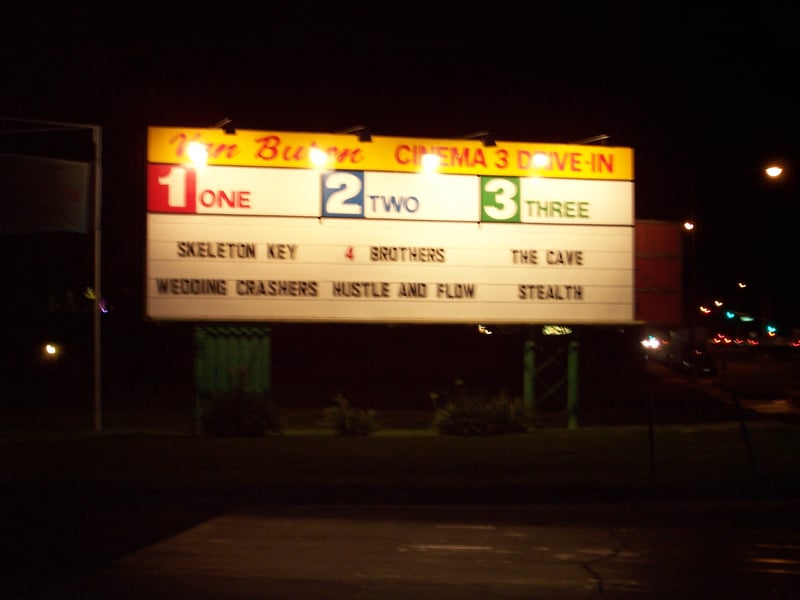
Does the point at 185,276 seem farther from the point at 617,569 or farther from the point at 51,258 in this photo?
the point at 51,258

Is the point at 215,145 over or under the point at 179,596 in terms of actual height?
over

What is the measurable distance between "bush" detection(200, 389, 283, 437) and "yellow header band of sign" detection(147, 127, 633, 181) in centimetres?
458

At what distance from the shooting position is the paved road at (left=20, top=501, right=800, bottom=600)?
8.23 m

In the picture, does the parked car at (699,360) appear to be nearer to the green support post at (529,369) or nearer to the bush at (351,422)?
the green support post at (529,369)

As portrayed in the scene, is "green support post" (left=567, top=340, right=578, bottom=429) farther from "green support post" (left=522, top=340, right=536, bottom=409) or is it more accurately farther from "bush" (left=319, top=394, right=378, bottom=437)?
"bush" (left=319, top=394, right=378, bottom=437)

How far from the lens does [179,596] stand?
7.95 metres

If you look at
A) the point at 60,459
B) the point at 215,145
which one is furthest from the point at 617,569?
the point at 215,145

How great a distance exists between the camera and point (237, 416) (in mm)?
19438

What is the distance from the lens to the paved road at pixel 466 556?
8.23 m

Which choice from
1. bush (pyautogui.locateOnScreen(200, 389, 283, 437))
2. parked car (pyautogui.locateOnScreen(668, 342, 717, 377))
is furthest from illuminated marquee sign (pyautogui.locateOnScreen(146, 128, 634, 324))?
parked car (pyautogui.locateOnScreen(668, 342, 717, 377))

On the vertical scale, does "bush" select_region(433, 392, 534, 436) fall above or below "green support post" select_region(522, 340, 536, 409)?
below

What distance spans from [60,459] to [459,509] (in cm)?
717

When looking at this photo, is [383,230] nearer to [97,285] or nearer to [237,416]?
[237,416]

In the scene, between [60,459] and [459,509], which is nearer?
[459,509]
